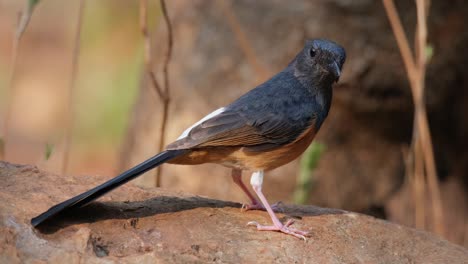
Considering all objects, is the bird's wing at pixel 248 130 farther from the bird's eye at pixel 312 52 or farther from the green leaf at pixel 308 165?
the green leaf at pixel 308 165

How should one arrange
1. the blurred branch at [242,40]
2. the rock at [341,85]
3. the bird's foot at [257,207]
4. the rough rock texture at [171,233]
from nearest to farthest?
the rough rock texture at [171,233] → the bird's foot at [257,207] → the blurred branch at [242,40] → the rock at [341,85]

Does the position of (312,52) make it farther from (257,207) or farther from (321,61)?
(257,207)

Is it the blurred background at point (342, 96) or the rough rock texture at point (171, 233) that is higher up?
the blurred background at point (342, 96)

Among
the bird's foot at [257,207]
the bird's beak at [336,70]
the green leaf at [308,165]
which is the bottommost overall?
the bird's foot at [257,207]

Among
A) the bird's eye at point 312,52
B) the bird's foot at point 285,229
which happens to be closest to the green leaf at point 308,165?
the bird's eye at point 312,52

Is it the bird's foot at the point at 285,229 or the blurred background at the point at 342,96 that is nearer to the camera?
the bird's foot at the point at 285,229

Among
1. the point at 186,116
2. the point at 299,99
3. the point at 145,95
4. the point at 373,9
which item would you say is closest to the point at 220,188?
the point at 186,116

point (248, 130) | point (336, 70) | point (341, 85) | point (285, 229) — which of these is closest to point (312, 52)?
point (336, 70)

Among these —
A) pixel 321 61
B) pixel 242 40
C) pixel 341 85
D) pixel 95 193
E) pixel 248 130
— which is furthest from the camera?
pixel 341 85
